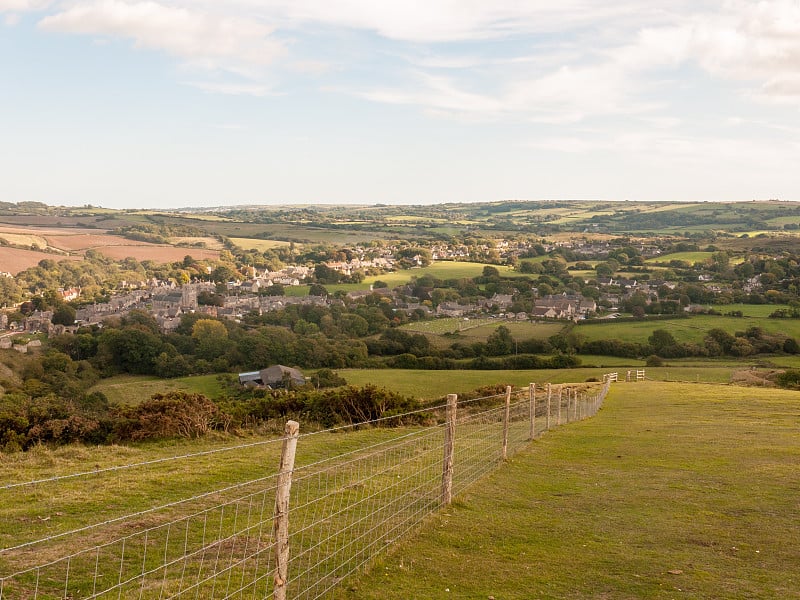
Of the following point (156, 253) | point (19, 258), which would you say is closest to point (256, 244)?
point (156, 253)

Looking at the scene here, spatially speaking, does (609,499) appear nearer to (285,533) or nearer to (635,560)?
(635,560)

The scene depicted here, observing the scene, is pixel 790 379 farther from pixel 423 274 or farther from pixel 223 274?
pixel 223 274

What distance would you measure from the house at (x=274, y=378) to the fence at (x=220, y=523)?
3765cm

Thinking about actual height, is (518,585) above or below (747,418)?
above

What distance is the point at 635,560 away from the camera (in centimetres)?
680

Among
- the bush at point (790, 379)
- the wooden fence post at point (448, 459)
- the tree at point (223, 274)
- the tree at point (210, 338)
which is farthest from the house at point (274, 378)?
the tree at point (223, 274)

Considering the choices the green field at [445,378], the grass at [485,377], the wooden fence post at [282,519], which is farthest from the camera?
the green field at [445,378]

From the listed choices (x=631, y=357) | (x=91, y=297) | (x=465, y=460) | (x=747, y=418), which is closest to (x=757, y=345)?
(x=631, y=357)

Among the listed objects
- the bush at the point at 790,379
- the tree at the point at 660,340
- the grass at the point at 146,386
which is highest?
the bush at the point at 790,379

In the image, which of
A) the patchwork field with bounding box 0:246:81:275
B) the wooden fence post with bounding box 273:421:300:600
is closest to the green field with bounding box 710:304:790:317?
the wooden fence post with bounding box 273:421:300:600

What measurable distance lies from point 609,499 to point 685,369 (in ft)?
155

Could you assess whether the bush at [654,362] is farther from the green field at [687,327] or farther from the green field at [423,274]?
the green field at [423,274]

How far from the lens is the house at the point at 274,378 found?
5116 cm

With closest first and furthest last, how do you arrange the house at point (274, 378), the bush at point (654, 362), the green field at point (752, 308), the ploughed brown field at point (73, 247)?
the house at point (274, 378) → the bush at point (654, 362) → the green field at point (752, 308) → the ploughed brown field at point (73, 247)
